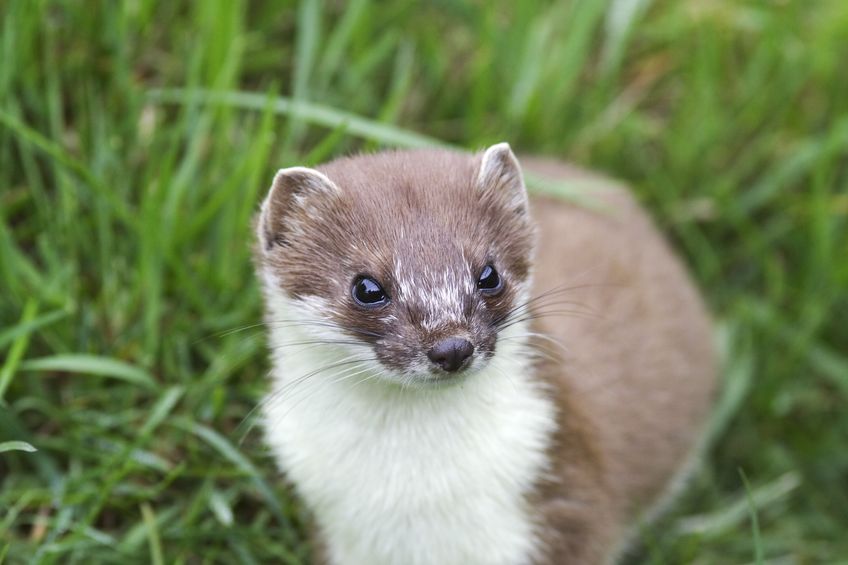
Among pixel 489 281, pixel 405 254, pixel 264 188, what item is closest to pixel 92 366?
pixel 264 188

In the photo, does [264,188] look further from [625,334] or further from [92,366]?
[625,334]

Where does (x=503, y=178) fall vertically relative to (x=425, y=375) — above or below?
above

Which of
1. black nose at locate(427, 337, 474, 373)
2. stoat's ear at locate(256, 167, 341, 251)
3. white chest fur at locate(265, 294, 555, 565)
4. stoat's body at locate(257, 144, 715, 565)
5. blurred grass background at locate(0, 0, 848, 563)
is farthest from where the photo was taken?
blurred grass background at locate(0, 0, 848, 563)

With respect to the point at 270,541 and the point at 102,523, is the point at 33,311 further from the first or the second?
the point at 270,541

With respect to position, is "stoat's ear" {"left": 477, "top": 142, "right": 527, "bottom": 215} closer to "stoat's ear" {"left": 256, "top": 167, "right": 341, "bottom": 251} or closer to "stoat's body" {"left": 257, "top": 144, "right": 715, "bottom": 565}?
"stoat's body" {"left": 257, "top": 144, "right": 715, "bottom": 565}

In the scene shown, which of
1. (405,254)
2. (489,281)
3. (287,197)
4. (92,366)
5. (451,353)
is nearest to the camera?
(451,353)

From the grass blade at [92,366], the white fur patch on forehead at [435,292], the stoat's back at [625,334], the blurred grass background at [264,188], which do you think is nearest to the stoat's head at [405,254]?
the white fur patch on forehead at [435,292]

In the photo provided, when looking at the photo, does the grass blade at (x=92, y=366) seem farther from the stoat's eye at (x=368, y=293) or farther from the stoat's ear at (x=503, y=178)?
the stoat's ear at (x=503, y=178)

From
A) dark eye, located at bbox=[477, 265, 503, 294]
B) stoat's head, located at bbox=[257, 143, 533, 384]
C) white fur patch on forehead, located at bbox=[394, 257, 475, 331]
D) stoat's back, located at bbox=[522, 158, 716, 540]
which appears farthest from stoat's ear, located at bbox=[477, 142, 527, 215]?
stoat's back, located at bbox=[522, 158, 716, 540]
